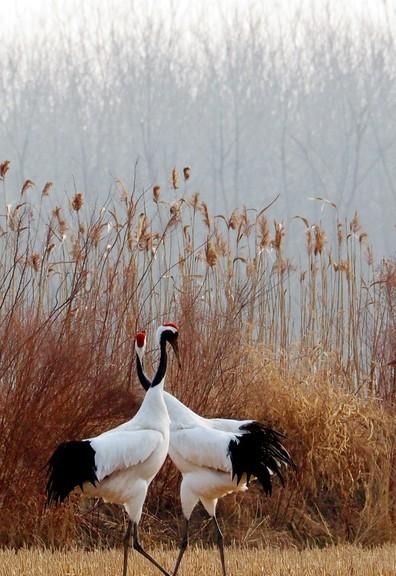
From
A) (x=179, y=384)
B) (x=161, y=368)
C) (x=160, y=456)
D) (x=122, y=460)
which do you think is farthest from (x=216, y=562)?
(x=179, y=384)

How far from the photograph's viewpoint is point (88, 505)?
9406mm

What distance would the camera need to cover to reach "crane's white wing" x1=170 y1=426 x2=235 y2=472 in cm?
755

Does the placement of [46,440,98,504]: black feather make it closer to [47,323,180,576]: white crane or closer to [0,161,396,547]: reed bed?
[47,323,180,576]: white crane

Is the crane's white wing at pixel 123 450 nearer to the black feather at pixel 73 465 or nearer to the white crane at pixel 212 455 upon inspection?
the black feather at pixel 73 465

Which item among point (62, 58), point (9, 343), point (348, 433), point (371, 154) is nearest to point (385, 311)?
point (348, 433)

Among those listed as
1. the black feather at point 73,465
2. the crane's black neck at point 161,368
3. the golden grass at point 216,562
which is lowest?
the golden grass at point 216,562

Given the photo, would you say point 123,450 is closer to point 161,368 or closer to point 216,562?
point 161,368

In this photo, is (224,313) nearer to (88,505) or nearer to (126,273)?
(126,273)

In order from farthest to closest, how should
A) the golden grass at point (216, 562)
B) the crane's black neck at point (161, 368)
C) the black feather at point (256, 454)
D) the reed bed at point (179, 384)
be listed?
the reed bed at point (179, 384)
the black feather at point (256, 454)
the crane's black neck at point (161, 368)
the golden grass at point (216, 562)

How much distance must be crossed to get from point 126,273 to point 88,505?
1740mm

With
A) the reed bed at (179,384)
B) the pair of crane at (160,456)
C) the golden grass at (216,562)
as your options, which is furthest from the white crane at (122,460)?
the reed bed at (179,384)

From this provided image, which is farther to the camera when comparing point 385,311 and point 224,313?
point 385,311

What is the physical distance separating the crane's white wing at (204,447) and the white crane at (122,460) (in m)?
0.33

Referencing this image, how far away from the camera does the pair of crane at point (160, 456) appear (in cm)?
711
